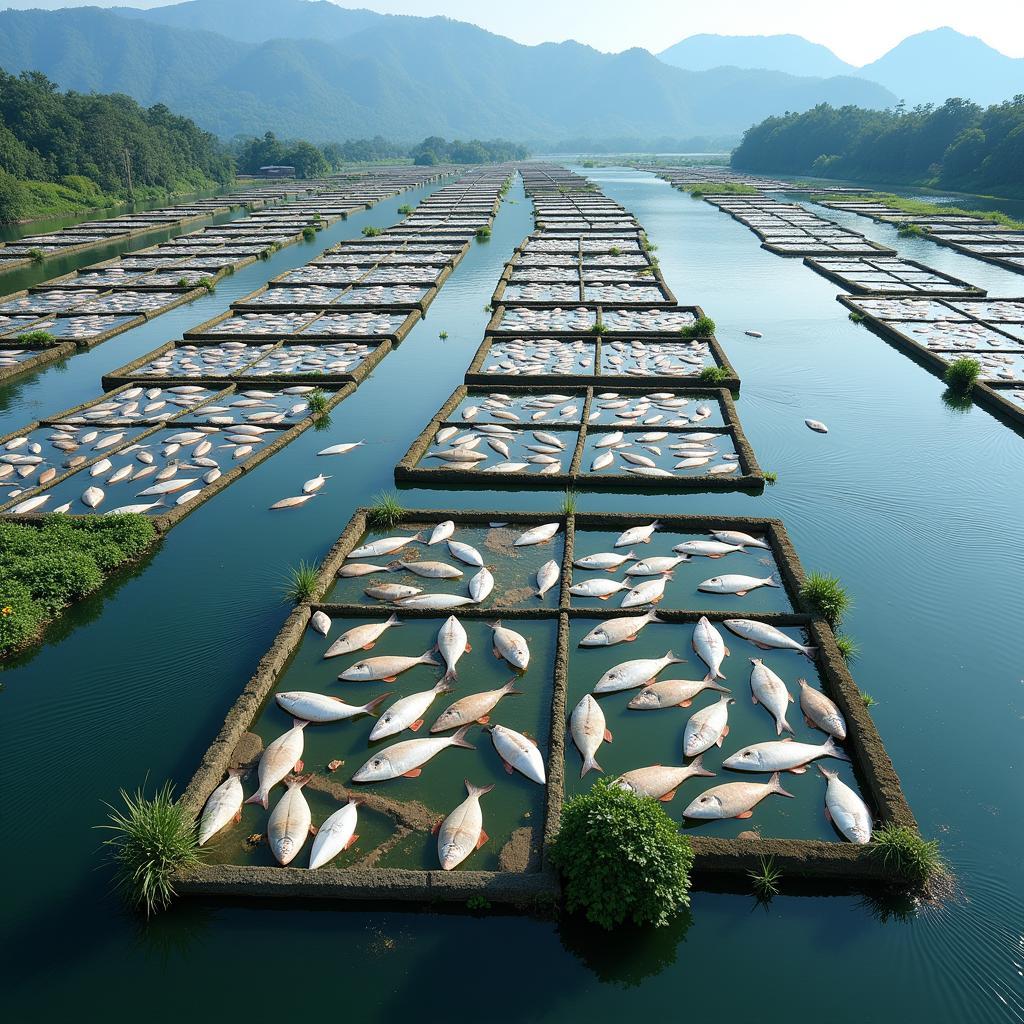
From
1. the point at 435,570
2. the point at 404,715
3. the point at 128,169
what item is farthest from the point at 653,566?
the point at 128,169

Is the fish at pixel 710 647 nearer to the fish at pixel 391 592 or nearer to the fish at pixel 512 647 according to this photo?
the fish at pixel 512 647

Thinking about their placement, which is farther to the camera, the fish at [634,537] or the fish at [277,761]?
the fish at [634,537]

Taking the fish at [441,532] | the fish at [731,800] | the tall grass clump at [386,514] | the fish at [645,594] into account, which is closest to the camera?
the fish at [731,800]

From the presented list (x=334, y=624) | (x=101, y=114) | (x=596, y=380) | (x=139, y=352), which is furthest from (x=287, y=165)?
(x=334, y=624)

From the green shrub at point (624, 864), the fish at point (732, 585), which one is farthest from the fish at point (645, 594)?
the green shrub at point (624, 864)

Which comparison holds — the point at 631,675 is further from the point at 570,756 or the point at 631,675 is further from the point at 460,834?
the point at 460,834

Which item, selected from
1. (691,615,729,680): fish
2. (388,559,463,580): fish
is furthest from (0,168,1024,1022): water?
(388,559,463,580): fish

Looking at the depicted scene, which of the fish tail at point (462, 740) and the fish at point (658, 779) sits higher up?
the fish at point (658, 779)
